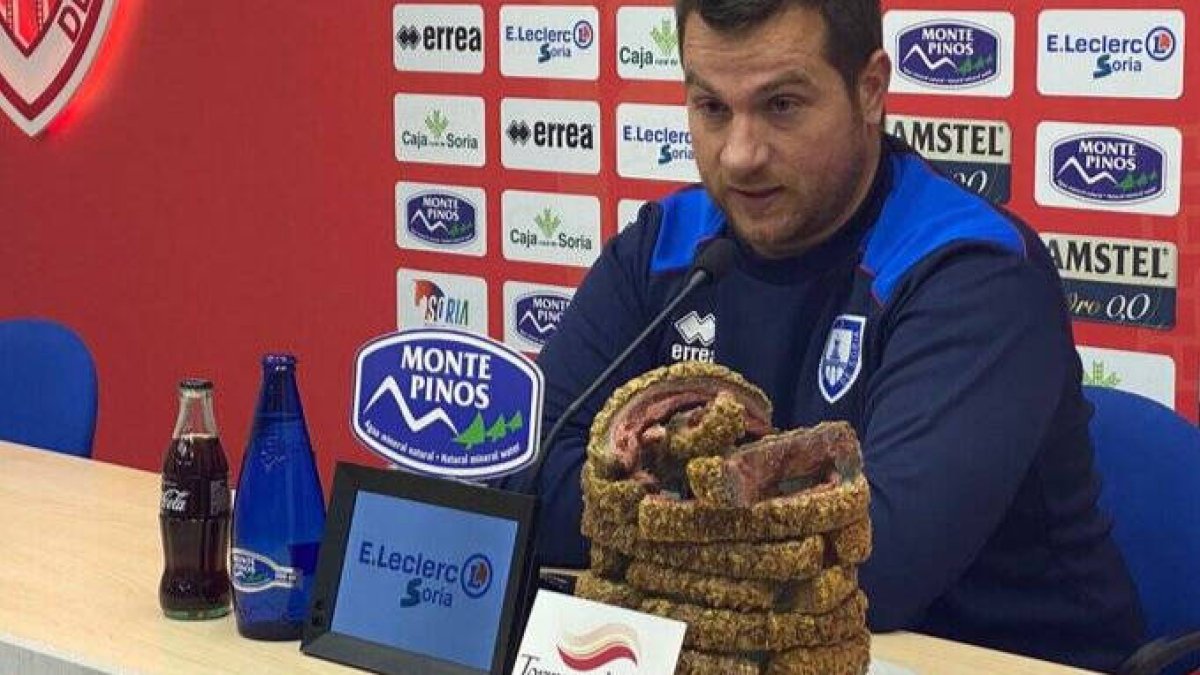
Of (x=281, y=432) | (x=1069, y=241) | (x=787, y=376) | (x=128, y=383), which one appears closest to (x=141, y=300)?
(x=128, y=383)

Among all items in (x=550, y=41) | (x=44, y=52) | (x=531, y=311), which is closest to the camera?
(x=550, y=41)

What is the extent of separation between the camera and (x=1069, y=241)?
9.98 ft

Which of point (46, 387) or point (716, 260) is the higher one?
point (716, 260)

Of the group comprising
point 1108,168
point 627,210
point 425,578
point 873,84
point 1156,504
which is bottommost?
point 1156,504

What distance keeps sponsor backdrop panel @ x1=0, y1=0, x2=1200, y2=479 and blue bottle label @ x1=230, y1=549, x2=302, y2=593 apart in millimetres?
741

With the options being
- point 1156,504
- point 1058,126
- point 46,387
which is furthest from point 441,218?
point 1156,504

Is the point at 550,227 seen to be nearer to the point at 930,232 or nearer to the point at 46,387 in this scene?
the point at 46,387

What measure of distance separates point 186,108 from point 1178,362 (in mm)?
2279

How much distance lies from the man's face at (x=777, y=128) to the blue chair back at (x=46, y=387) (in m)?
1.19

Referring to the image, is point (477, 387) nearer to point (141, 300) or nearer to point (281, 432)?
point (281, 432)

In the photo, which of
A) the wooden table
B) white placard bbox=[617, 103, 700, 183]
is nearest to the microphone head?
the wooden table

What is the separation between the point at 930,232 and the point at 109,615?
0.93m

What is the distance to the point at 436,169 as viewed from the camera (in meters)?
3.92

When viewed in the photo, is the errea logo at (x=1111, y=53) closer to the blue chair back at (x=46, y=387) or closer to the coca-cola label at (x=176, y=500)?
the blue chair back at (x=46, y=387)
